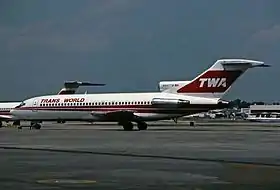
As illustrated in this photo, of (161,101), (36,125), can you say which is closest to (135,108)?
(161,101)

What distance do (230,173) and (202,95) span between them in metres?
52.1

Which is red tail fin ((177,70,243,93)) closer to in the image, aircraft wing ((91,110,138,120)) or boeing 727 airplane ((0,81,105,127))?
aircraft wing ((91,110,138,120))

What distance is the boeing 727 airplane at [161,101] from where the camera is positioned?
68250mm

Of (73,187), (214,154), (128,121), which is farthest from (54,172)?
(128,121)

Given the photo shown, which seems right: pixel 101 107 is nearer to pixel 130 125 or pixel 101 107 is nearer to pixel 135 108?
pixel 135 108

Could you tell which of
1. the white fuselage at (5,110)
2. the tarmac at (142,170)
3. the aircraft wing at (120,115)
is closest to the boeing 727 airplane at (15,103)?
the white fuselage at (5,110)

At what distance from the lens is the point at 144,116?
7012 centimetres

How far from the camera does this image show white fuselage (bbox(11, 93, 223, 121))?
68500 millimetres

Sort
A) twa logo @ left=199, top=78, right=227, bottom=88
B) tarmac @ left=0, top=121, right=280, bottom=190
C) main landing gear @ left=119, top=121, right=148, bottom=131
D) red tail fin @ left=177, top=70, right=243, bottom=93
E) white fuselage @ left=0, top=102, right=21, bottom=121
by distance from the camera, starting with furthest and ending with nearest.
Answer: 1. white fuselage @ left=0, top=102, right=21, bottom=121
2. twa logo @ left=199, top=78, right=227, bottom=88
3. red tail fin @ left=177, top=70, right=243, bottom=93
4. main landing gear @ left=119, top=121, right=148, bottom=131
5. tarmac @ left=0, top=121, right=280, bottom=190

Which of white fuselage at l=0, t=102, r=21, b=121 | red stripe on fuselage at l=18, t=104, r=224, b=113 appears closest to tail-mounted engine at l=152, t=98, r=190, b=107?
red stripe on fuselage at l=18, t=104, r=224, b=113

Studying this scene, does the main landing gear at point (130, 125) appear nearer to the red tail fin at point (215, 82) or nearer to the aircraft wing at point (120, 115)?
the aircraft wing at point (120, 115)

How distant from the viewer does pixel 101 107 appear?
238 feet

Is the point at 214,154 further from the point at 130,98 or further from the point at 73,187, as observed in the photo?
the point at 130,98

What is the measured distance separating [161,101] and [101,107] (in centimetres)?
749
